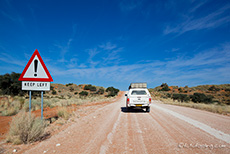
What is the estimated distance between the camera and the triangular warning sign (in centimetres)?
495

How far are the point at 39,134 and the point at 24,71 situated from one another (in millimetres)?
2500

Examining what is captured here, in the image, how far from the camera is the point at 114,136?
14.2ft

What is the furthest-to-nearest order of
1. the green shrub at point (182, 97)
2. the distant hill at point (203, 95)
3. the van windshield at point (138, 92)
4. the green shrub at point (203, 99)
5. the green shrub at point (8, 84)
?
the green shrub at point (182, 97)
the distant hill at point (203, 95)
the green shrub at point (203, 99)
the green shrub at point (8, 84)
the van windshield at point (138, 92)

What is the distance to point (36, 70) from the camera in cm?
506

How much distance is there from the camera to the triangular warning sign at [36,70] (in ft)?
16.3

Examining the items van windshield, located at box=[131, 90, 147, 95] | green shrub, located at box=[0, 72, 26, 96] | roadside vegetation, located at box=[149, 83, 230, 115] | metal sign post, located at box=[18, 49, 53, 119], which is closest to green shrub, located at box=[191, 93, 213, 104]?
roadside vegetation, located at box=[149, 83, 230, 115]

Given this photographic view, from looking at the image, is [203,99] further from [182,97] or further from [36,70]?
[36,70]

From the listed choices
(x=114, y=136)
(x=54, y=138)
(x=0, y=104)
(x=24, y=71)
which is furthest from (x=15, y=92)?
(x=114, y=136)

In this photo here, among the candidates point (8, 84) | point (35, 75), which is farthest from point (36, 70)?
point (8, 84)

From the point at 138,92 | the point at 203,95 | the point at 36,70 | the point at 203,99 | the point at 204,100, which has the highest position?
the point at 36,70

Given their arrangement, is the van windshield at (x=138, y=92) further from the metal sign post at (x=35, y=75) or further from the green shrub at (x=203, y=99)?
the green shrub at (x=203, y=99)

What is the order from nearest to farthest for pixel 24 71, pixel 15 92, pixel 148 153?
pixel 148 153 → pixel 24 71 → pixel 15 92

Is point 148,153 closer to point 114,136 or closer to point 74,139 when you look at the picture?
point 114,136

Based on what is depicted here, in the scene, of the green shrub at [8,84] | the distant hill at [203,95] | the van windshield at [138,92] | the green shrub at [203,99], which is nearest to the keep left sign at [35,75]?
the van windshield at [138,92]
